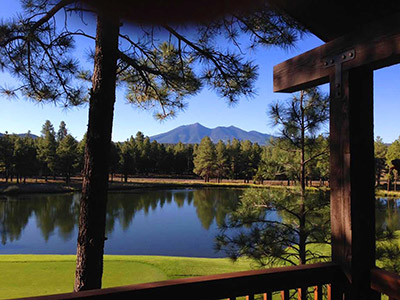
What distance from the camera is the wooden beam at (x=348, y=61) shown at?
1.17 m

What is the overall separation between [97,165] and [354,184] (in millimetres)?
1908

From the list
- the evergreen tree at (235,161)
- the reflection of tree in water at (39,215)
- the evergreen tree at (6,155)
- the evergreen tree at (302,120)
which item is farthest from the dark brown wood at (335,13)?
the evergreen tree at (235,161)

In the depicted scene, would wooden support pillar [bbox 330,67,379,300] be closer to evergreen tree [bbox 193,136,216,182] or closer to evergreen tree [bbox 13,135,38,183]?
evergreen tree [bbox 13,135,38,183]

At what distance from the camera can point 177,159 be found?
4072 cm

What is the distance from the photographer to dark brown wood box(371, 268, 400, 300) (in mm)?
1137

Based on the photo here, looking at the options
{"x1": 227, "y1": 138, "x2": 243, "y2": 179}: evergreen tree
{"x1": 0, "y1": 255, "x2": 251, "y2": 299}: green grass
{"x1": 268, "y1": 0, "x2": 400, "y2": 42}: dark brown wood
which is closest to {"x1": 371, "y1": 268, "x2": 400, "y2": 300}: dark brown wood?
{"x1": 268, "y1": 0, "x2": 400, "y2": 42}: dark brown wood

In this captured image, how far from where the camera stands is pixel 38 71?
3.17 m

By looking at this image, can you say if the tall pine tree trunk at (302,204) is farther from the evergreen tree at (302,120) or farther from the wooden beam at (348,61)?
the wooden beam at (348,61)

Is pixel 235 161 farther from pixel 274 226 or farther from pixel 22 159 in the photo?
pixel 274 226

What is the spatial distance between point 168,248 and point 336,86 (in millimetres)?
8578

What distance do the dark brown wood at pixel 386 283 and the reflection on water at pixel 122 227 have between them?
2854mm

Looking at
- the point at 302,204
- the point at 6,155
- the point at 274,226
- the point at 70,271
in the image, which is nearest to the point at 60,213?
the point at 70,271

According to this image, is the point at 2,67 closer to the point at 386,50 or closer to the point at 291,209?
the point at 386,50

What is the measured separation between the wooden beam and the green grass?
4.30 meters
